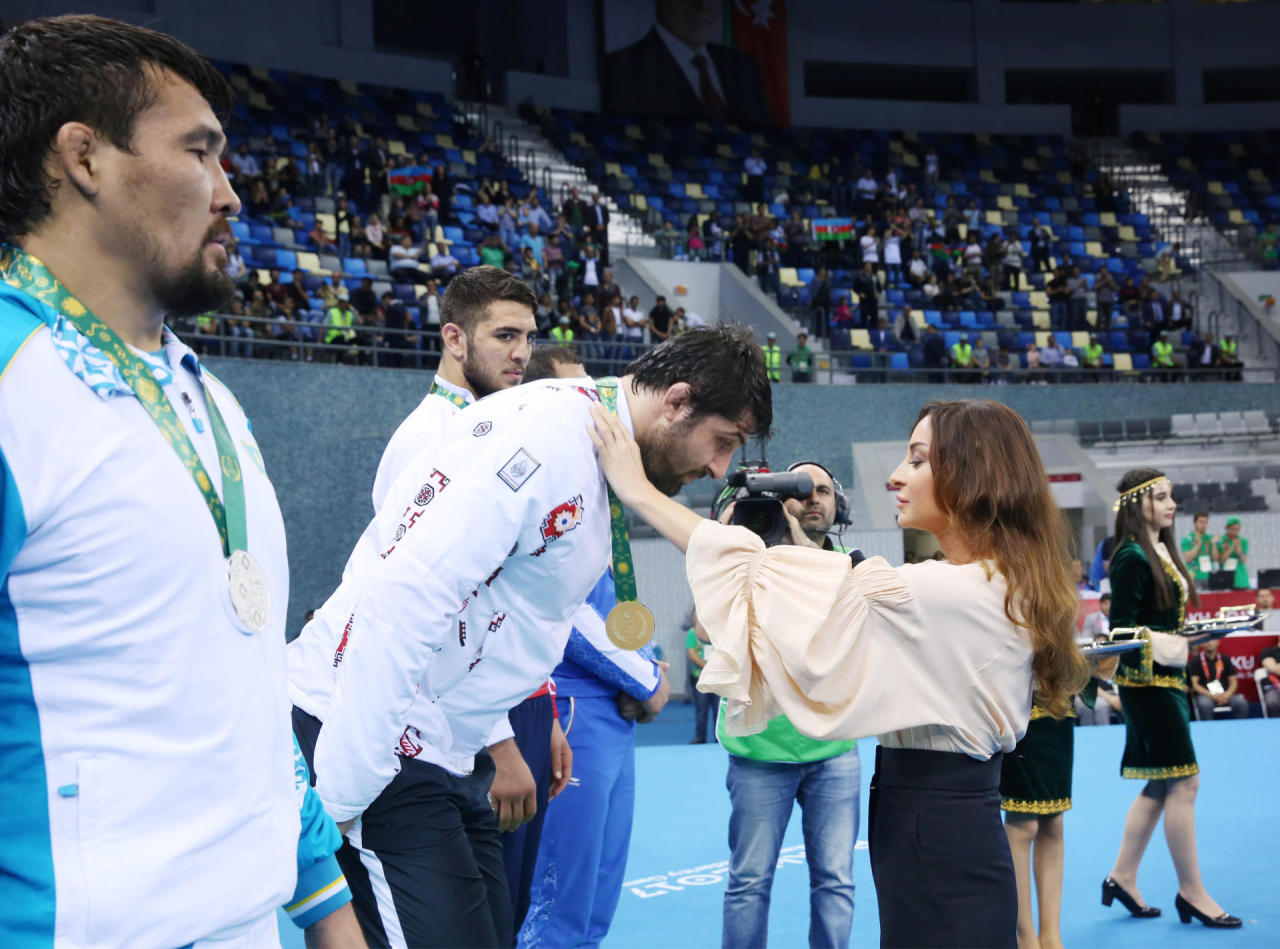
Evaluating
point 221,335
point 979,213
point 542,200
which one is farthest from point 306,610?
point 979,213

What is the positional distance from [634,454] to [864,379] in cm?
1563

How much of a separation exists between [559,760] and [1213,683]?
8613 millimetres

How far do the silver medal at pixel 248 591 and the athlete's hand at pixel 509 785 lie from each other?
1275mm

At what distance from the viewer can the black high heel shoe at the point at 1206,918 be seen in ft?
15.6

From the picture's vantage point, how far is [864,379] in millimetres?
17625

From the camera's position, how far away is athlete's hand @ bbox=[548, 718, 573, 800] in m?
3.14

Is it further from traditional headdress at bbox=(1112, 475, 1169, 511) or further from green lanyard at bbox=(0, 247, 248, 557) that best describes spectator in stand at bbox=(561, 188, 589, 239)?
green lanyard at bbox=(0, 247, 248, 557)

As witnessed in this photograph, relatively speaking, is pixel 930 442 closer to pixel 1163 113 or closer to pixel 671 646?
pixel 671 646

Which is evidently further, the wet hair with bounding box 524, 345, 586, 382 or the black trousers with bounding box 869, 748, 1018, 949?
the wet hair with bounding box 524, 345, 586, 382

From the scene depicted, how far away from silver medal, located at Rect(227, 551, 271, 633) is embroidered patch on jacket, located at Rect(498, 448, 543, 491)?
2.57ft

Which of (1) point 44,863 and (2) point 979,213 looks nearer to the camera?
(1) point 44,863

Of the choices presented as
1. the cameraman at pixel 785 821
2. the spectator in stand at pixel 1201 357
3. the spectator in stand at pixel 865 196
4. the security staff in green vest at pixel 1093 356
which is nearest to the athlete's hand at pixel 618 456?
the cameraman at pixel 785 821

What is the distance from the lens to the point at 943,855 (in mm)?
2449

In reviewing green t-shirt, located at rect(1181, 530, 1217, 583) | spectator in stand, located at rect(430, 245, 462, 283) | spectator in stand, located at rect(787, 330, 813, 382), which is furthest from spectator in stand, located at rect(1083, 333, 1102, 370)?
spectator in stand, located at rect(430, 245, 462, 283)
